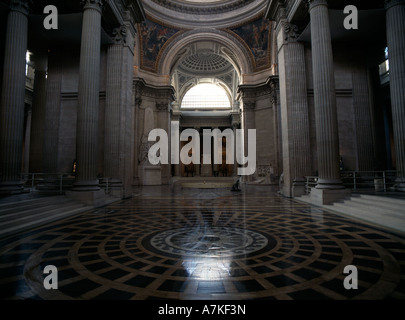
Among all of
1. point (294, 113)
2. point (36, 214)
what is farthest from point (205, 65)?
point (36, 214)

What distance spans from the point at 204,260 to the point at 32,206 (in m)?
4.88

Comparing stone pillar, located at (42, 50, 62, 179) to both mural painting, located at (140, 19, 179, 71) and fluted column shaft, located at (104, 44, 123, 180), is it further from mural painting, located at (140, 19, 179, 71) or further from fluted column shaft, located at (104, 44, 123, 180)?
mural painting, located at (140, 19, 179, 71)

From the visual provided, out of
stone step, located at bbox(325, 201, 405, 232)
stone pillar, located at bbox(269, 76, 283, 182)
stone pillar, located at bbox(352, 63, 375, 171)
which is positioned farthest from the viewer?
stone pillar, located at bbox(269, 76, 283, 182)

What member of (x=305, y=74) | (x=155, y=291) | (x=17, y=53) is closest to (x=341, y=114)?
(x=305, y=74)

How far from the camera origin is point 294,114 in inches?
348

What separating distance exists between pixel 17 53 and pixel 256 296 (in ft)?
29.9

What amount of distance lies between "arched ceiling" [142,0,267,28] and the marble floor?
2048cm

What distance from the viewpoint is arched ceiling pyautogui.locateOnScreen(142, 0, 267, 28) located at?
18969 mm

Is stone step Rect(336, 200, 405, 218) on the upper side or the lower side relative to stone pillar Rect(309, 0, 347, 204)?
lower

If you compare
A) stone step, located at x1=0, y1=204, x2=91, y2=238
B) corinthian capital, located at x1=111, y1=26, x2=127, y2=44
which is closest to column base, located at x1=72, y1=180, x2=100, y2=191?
stone step, located at x1=0, y1=204, x2=91, y2=238
